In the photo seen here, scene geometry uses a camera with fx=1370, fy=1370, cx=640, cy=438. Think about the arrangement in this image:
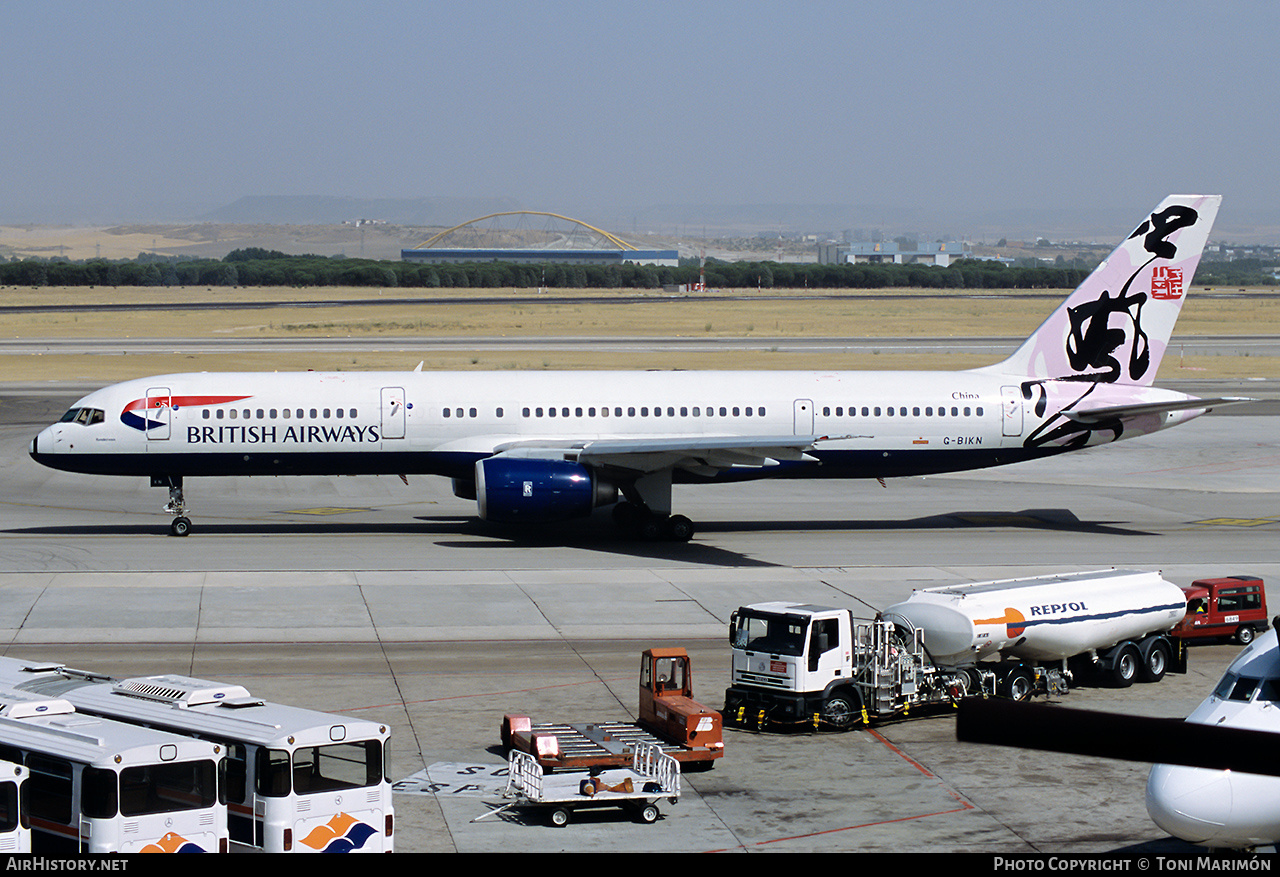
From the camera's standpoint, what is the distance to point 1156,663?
83.8 feet

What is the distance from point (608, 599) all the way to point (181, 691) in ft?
54.3

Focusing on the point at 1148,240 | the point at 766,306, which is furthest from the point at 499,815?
the point at 766,306

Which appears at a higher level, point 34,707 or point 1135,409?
point 1135,409

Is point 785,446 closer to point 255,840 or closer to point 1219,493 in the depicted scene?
point 1219,493

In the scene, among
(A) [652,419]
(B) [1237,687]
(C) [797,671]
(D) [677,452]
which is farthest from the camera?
(A) [652,419]

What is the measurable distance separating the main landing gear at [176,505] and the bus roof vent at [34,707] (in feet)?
82.4

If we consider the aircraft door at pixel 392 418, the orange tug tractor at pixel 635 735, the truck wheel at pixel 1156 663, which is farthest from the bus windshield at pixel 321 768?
the aircraft door at pixel 392 418

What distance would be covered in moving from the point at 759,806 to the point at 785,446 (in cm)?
1923

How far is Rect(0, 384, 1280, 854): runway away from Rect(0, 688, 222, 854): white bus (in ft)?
11.1

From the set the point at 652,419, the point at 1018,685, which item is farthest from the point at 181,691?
the point at 652,419

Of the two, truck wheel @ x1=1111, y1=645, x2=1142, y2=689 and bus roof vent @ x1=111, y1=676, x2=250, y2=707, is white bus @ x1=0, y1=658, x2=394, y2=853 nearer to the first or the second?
bus roof vent @ x1=111, y1=676, x2=250, y2=707

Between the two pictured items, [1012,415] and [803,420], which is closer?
[803,420]

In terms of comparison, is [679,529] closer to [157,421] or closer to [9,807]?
[157,421]

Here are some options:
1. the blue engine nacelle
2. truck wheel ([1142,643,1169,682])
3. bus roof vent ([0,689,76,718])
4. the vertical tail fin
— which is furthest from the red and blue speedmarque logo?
truck wheel ([1142,643,1169,682])
